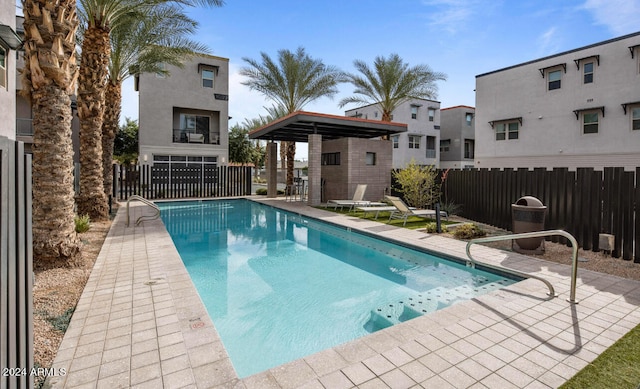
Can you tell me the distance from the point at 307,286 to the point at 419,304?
210 cm

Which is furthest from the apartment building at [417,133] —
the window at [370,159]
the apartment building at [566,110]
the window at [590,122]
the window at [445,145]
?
the window at [370,159]

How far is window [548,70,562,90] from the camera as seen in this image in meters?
21.7

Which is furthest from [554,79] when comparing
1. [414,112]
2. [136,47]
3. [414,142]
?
[136,47]

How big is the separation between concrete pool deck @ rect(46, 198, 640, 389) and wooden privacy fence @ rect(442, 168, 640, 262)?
1.90 m

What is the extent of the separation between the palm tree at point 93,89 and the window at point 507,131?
21808mm

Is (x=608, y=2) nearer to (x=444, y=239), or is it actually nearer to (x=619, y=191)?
(x=619, y=191)

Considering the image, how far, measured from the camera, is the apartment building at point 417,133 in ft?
121

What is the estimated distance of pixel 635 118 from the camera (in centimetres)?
1870

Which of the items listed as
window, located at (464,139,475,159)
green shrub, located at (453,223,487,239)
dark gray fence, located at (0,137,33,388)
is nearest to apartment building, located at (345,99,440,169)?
window, located at (464,139,475,159)

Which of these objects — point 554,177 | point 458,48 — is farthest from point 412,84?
point 554,177

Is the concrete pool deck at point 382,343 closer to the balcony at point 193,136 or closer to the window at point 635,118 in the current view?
the window at point 635,118

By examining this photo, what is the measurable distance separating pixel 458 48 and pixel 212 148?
19145 millimetres

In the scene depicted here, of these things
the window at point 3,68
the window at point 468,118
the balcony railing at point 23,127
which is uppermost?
the window at point 468,118

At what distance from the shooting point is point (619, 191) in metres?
6.86
